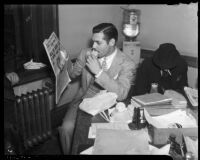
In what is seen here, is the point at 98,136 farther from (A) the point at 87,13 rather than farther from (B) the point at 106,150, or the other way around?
(A) the point at 87,13

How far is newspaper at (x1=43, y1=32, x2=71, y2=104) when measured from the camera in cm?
193

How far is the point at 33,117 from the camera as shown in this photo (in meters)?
2.51

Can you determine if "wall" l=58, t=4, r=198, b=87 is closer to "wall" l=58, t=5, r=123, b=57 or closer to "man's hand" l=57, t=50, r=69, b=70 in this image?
"wall" l=58, t=5, r=123, b=57

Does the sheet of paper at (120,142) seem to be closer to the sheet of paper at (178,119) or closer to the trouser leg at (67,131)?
the sheet of paper at (178,119)

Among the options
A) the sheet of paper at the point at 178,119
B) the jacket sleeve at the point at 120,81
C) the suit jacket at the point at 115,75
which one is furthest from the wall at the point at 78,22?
the sheet of paper at the point at 178,119

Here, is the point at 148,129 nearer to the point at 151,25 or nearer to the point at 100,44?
the point at 100,44

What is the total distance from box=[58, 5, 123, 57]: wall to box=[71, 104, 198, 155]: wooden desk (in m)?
1.53

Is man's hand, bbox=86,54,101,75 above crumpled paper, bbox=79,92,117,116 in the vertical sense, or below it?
above

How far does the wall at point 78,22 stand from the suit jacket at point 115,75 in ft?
1.95

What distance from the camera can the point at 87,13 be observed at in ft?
10.5

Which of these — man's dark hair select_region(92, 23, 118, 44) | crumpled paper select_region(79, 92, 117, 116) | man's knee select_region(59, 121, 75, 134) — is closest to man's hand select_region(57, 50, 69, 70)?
man's dark hair select_region(92, 23, 118, 44)

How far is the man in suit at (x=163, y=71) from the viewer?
7.79 feet

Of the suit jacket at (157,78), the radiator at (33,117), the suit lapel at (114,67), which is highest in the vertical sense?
the suit lapel at (114,67)

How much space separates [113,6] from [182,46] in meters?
1.14
